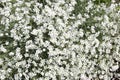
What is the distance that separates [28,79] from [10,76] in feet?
0.83

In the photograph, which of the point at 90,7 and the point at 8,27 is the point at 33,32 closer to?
the point at 8,27

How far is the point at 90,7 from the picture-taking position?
566 cm

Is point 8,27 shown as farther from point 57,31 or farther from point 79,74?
point 79,74

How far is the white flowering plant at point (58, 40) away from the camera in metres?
5.07

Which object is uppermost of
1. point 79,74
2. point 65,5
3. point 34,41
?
point 65,5

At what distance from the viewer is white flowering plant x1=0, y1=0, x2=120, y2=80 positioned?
199 inches

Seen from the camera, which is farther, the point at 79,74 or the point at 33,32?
the point at 79,74

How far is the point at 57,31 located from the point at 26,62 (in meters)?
0.62

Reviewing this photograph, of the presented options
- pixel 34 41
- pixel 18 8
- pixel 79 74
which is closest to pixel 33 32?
pixel 34 41

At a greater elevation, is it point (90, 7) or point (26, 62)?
point (90, 7)

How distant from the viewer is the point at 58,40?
5215mm

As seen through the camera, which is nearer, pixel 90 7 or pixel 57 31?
pixel 57 31

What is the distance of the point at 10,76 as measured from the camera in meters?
5.05

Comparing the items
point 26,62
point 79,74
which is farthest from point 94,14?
point 26,62
